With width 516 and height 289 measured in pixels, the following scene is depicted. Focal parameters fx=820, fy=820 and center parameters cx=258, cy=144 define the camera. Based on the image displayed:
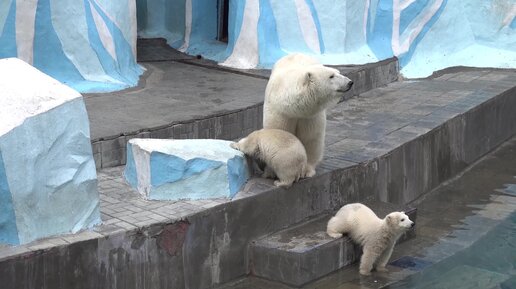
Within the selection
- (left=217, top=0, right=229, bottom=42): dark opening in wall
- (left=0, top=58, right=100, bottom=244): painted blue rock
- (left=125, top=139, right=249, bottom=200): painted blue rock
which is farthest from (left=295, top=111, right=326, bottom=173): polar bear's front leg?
(left=217, top=0, right=229, bottom=42): dark opening in wall

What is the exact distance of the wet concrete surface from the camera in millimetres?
6145

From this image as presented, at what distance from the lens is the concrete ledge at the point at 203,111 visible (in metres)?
7.02

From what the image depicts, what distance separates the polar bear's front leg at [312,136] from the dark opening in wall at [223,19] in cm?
587

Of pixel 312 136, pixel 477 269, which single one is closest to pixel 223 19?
pixel 312 136

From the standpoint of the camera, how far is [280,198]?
20.9 ft

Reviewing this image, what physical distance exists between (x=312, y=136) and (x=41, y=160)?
2382 millimetres

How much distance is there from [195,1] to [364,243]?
6.89 m

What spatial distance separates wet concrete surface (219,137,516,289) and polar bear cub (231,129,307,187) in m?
0.82

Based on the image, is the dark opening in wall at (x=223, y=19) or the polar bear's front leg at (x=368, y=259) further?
the dark opening in wall at (x=223, y=19)

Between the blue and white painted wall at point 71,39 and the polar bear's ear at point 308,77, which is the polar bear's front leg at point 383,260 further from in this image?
the blue and white painted wall at point 71,39

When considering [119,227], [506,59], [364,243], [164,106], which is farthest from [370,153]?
[506,59]

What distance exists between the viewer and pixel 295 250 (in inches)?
235

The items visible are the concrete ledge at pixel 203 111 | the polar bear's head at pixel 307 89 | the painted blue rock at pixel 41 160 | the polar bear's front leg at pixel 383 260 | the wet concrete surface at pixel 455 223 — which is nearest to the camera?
the painted blue rock at pixel 41 160

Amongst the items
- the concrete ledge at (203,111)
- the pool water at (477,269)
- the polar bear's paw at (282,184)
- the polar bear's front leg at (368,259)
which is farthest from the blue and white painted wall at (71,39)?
the pool water at (477,269)
